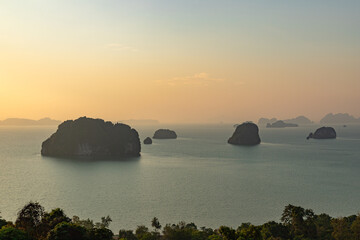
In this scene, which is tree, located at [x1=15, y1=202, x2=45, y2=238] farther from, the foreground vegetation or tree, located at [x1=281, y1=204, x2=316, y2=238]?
tree, located at [x1=281, y1=204, x2=316, y2=238]

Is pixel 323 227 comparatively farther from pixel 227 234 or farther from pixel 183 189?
pixel 183 189

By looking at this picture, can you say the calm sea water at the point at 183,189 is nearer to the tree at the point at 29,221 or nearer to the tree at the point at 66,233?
the tree at the point at 29,221

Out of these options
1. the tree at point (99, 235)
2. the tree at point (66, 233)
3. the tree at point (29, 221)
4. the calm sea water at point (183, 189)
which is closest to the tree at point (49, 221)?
the tree at point (29, 221)

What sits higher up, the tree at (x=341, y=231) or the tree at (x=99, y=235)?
the tree at (x=99, y=235)

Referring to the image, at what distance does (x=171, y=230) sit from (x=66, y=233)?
2215 centimetres

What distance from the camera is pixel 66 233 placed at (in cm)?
3862

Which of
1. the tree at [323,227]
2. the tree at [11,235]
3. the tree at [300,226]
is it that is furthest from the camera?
the tree at [323,227]

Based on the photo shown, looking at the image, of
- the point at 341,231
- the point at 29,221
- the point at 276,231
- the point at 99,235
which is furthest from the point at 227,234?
the point at 29,221

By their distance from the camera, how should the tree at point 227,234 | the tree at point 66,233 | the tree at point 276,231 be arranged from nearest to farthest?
the tree at point 66,233, the tree at point 227,234, the tree at point 276,231

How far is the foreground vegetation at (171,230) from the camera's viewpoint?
129 ft

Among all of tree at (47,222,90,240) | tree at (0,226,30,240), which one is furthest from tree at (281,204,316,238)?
tree at (0,226,30,240)

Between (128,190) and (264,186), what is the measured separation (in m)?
50.9

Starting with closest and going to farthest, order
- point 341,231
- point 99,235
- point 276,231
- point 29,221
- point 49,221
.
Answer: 1. point 99,235
2. point 29,221
3. point 49,221
4. point 341,231
5. point 276,231

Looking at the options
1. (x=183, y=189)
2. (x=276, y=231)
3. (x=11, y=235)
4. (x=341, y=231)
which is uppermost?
(x=11, y=235)
